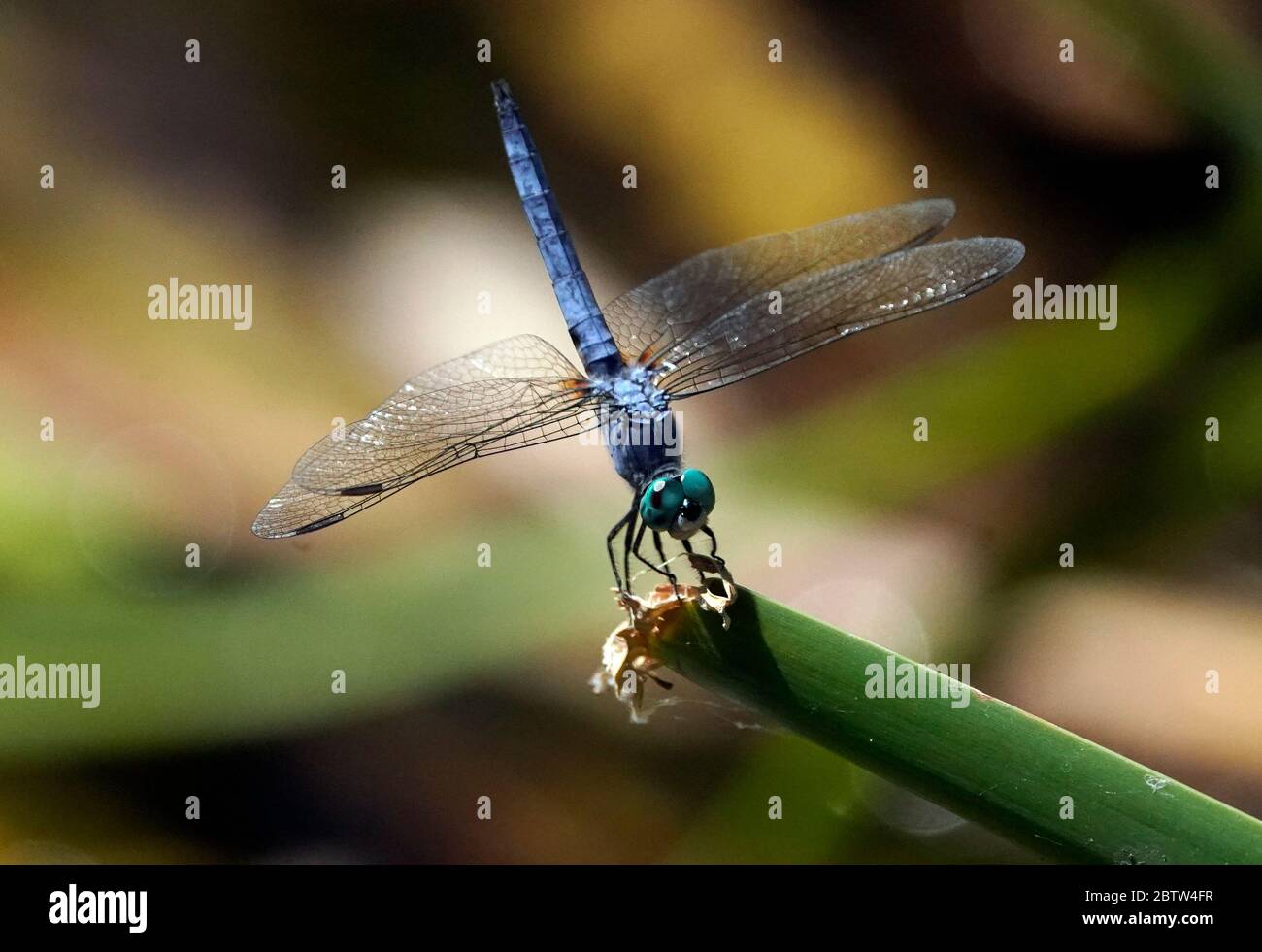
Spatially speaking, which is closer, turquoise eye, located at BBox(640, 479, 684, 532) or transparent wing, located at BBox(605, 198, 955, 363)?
turquoise eye, located at BBox(640, 479, 684, 532)

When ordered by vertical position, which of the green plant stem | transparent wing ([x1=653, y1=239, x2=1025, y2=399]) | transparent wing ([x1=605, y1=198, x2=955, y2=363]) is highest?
transparent wing ([x1=605, y1=198, x2=955, y2=363])

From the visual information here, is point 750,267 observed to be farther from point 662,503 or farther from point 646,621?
point 646,621

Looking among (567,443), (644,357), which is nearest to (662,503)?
(644,357)

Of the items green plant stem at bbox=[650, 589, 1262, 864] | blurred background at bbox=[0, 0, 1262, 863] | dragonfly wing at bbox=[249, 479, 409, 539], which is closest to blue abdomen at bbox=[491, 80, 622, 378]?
blurred background at bbox=[0, 0, 1262, 863]

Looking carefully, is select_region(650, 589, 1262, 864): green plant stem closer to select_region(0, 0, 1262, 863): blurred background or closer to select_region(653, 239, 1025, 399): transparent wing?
select_region(0, 0, 1262, 863): blurred background

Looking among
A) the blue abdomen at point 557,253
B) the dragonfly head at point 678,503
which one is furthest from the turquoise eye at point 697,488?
the blue abdomen at point 557,253
